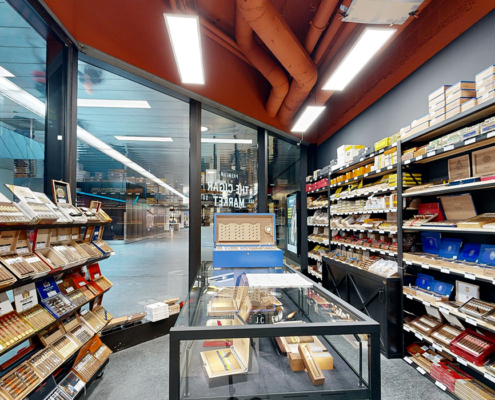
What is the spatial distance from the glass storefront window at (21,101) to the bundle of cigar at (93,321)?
1255mm

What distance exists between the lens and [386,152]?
3.71m

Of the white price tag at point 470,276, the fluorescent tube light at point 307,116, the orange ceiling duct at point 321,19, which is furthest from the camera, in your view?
the fluorescent tube light at point 307,116

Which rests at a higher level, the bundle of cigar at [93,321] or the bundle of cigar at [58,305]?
the bundle of cigar at [58,305]

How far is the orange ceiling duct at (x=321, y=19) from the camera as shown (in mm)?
3441

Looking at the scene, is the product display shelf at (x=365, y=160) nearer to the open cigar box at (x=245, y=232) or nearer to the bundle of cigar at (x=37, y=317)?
the open cigar box at (x=245, y=232)

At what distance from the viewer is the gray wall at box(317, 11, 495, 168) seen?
2.78 meters

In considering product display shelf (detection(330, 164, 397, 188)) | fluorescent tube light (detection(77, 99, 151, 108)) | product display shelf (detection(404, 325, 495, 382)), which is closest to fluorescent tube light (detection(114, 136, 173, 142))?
fluorescent tube light (detection(77, 99, 151, 108))

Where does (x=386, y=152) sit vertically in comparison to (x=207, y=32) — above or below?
below

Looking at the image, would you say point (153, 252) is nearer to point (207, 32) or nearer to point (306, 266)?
point (306, 266)

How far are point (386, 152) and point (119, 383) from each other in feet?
13.3

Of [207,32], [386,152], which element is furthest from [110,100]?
[386,152]

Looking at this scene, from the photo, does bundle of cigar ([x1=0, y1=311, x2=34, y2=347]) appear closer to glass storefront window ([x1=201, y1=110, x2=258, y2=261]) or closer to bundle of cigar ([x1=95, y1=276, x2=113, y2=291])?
bundle of cigar ([x1=95, y1=276, x2=113, y2=291])

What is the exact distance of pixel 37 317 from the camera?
1900 mm

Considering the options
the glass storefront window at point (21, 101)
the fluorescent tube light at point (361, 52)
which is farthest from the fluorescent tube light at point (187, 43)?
the fluorescent tube light at point (361, 52)
